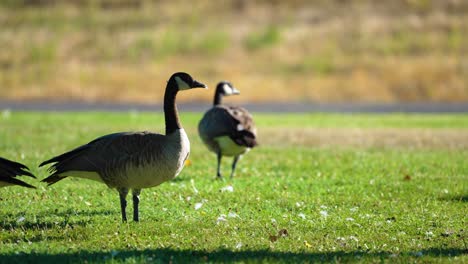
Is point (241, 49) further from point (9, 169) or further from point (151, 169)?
point (9, 169)

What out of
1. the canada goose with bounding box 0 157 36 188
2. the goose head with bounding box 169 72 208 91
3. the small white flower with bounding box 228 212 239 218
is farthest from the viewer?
the small white flower with bounding box 228 212 239 218

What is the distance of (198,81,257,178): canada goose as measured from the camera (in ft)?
49.8

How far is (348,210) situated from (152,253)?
13.6ft

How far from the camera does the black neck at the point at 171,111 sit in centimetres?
1017

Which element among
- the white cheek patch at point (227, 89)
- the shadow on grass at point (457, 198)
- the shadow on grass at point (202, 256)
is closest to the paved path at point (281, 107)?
A: the white cheek patch at point (227, 89)

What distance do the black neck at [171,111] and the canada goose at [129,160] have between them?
16mm

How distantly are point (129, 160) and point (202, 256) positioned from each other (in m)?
2.10

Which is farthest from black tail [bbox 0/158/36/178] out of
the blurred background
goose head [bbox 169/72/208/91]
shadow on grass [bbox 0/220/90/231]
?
the blurred background

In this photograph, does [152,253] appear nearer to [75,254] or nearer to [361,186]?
[75,254]

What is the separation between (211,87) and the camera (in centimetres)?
4603

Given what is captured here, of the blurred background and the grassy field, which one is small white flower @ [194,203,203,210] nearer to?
the grassy field

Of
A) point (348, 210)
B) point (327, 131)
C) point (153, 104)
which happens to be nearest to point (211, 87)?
point (153, 104)

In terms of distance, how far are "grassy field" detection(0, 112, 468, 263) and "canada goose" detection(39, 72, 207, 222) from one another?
624 mm

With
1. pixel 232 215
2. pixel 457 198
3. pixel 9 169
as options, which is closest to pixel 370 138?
pixel 457 198
